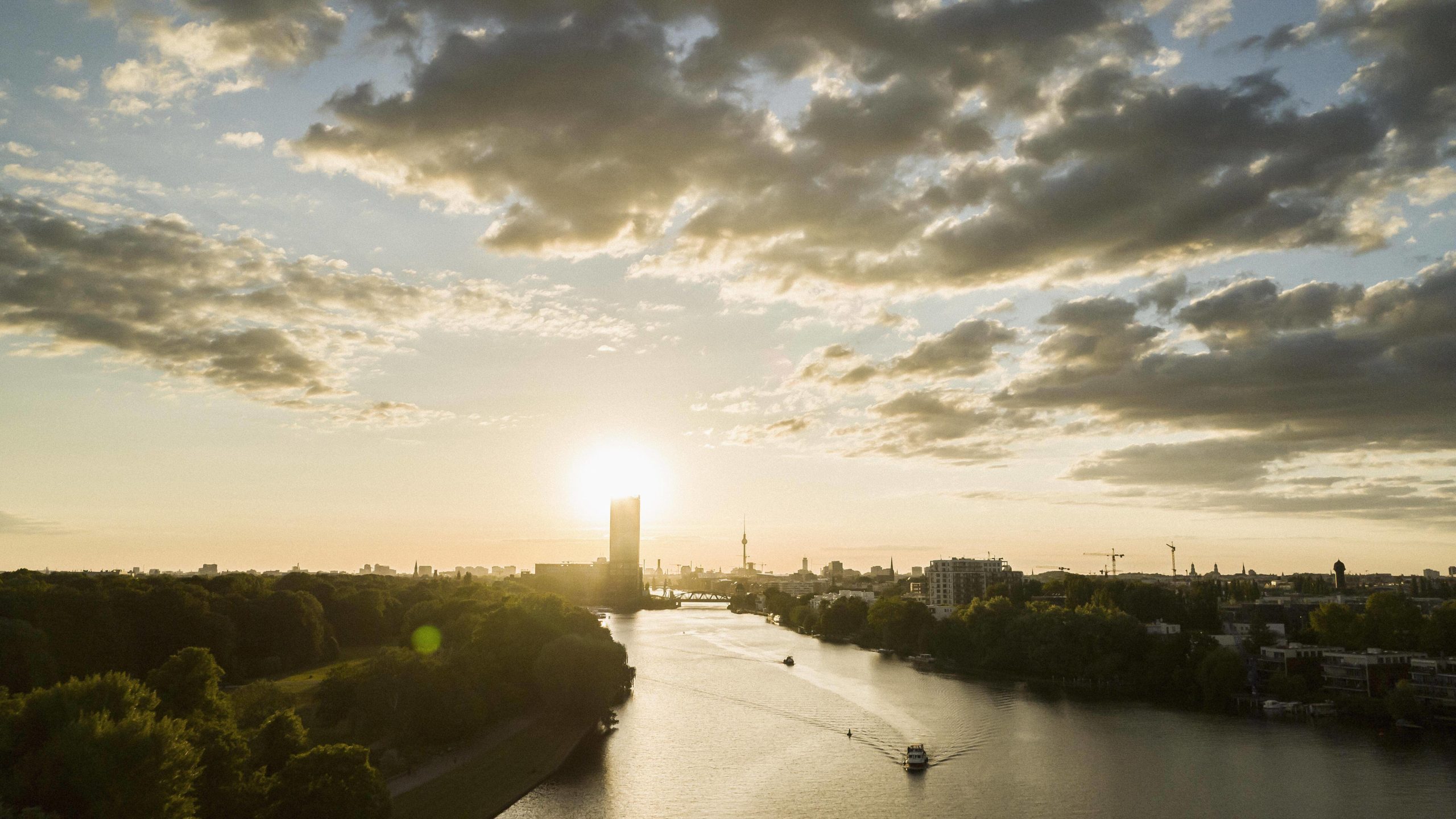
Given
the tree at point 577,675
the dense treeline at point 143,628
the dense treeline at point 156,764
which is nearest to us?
the dense treeline at point 156,764

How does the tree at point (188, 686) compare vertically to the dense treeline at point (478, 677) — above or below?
above

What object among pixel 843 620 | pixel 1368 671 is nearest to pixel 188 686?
pixel 1368 671

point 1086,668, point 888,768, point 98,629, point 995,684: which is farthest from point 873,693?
point 98,629

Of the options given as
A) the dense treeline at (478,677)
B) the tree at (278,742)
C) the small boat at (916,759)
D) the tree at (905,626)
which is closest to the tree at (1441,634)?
the tree at (905,626)

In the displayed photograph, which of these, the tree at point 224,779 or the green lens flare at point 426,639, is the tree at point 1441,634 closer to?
the green lens flare at point 426,639

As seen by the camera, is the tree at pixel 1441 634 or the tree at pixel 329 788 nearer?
the tree at pixel 329 788

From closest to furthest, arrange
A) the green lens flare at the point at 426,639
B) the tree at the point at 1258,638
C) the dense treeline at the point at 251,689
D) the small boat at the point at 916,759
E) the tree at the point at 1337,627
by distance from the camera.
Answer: the dense treeline at the point at 251,689 → the small boat at the point at 916,759 → the tree at the point at 1258,638 → the green lens flare at the point at 426,639 → the tree at the point at 1337,627

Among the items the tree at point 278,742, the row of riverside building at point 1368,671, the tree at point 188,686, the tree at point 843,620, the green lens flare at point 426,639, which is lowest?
the tree at point 843,620

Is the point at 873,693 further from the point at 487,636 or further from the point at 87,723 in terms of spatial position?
the point at 87,723
